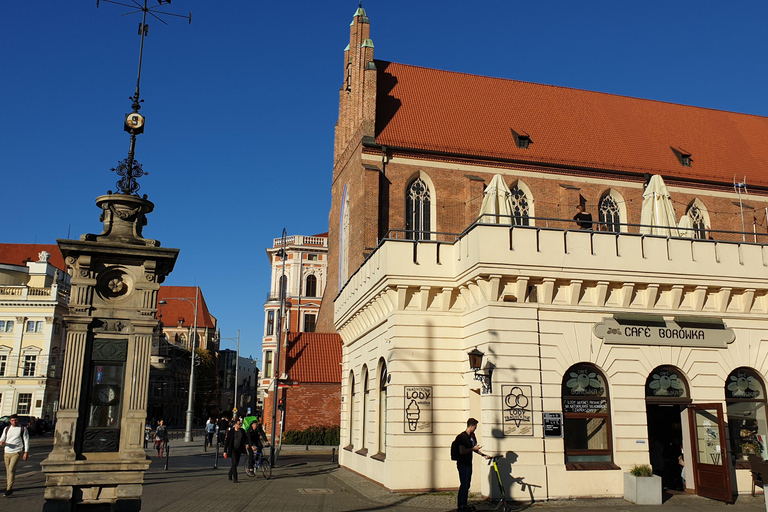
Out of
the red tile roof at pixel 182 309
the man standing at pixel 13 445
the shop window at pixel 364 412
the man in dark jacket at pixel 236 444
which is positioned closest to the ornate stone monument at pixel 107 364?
the man standing at pixel 13 445

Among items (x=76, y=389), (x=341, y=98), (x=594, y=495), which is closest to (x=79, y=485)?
(x=76, y=389)

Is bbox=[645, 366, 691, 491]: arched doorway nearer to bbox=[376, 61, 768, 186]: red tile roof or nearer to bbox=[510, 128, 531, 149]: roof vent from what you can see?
bbox=[376, 61, 768, 186]: red tile roof

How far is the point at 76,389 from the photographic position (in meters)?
9.60

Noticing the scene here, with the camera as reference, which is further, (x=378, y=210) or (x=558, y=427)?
(x=378, y=210)

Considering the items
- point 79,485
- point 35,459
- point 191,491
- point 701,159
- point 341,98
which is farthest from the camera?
point 341,98

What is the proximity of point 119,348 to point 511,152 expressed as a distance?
2298 centimetres

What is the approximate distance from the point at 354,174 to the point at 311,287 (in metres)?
47.5

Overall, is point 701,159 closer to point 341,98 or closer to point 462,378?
point 341,98

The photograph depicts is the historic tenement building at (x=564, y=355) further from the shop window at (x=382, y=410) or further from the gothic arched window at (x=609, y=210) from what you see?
the gothic arched window at (x=609, y=210)

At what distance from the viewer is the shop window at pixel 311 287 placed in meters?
75.5

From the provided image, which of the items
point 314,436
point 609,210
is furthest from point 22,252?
point 609,210

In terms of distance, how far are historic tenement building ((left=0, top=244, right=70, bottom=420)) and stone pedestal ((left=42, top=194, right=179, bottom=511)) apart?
182 feet

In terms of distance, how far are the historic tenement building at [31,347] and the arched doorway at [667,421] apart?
182 feet

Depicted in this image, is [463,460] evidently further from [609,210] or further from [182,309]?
[182,309]
